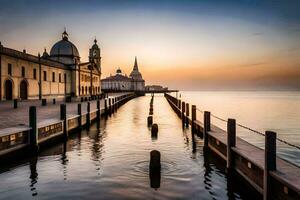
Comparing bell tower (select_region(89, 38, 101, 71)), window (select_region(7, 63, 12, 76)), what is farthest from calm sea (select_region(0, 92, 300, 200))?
bell tower (select_region(89, 38, 101, 71))

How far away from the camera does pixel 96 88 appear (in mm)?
98625

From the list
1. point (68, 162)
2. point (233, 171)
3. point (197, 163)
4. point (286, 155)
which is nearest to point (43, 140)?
point (68, 162)

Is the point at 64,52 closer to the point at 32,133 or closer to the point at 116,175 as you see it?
the point at 32,133

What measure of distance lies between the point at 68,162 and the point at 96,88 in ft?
282

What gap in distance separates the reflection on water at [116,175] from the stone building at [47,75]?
33.1 metres

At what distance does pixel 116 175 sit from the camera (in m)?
12.1

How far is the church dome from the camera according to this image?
3297 inches

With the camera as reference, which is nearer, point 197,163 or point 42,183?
point 42,183

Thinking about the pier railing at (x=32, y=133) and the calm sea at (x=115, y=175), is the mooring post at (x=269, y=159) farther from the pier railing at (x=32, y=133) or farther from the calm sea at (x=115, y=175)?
the pier railing at (x=32, y=133)

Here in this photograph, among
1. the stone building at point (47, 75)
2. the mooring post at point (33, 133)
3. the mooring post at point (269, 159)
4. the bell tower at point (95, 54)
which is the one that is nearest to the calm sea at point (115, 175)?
the mooring post at point (33, 133)

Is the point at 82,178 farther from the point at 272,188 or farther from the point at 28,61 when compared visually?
the point at 28,61

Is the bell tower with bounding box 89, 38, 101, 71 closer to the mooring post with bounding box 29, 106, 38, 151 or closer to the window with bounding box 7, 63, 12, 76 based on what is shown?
the window with bounding box 7, 63, 12, 76

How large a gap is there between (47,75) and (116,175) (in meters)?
53.9

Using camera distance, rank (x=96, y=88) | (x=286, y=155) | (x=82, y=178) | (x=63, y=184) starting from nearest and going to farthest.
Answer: (x=63, y=184)
(x=82, y=178)
(x=286, y=155)
(x=96, y=88)
